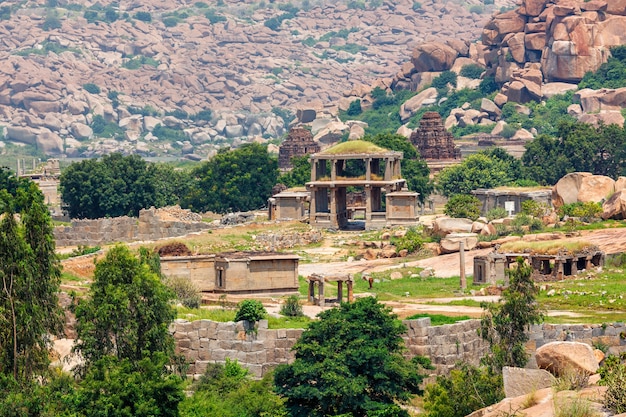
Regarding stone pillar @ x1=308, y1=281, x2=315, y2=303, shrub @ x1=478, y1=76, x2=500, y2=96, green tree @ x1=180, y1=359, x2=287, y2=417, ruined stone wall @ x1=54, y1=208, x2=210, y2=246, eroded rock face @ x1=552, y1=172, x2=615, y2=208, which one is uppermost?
shrub @ x1=478, y1=76, x2=500, y2=96

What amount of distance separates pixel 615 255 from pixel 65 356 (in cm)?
2726

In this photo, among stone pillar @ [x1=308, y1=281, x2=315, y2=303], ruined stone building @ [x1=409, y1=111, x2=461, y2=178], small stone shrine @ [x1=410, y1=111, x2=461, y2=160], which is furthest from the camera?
small stone shrine @ [x1=410, y1=111, x2=461, y2=160]

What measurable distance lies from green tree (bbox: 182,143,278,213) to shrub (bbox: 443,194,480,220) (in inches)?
1008

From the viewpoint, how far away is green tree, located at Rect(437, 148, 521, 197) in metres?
114

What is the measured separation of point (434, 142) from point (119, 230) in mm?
68614

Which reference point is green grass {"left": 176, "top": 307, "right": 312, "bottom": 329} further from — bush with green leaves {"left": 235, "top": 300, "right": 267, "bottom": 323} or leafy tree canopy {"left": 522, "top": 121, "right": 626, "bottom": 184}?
leafy tree canopy {"left": 522, "top": 121, "right": 626, "bottom": 184}

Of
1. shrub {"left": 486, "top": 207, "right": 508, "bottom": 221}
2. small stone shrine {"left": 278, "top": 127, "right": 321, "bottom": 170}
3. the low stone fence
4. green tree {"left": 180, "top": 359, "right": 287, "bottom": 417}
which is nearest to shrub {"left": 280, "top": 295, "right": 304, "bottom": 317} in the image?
the low stone fence

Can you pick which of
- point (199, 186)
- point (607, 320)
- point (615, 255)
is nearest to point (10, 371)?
point (607, 320)

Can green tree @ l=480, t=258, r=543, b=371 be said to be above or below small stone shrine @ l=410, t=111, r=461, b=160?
below

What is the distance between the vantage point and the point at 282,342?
42656mm

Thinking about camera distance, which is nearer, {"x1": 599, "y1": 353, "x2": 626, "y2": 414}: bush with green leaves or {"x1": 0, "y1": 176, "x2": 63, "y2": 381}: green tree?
{"x1": 599, "y1": 353, "x2": 626, "y2": 414}: bush with green leaves

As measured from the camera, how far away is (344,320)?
135ft

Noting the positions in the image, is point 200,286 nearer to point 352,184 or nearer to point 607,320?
point 607,320

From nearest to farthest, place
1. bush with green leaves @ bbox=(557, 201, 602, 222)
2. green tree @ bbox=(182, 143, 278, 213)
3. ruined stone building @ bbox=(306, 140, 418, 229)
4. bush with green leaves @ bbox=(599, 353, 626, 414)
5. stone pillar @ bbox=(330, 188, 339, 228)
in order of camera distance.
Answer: bush with green leaves @ bbox=(599, 353, 626, 414) → bush with green leaves @ bbox=(557, 201, 602, 222) → stone pillar @ bbox=(330, 188, 339, 228) → ruined stone building @ bbox=(306, 140, 418, 229) → green tree @ bbox=(182, 143, 278, 213)
